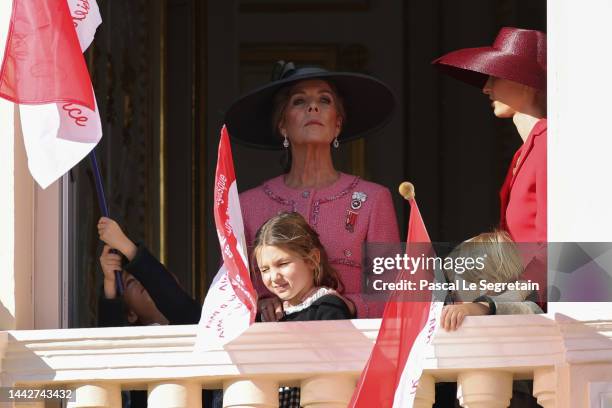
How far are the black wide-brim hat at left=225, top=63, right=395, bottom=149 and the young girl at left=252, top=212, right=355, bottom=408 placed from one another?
0.73 meters

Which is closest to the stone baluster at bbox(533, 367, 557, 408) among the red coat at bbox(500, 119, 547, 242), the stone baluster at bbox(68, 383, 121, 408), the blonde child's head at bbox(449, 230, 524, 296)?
the blonde child's head at bbox(449, 230, 524, 296)

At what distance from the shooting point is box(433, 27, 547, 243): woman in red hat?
7.54 metres

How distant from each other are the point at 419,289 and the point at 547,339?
41 centimetres

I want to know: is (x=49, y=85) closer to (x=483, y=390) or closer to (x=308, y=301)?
(x=308, y=301)

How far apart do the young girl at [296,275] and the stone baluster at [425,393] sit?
0.36 meters

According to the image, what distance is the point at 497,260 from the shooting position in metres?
7.41

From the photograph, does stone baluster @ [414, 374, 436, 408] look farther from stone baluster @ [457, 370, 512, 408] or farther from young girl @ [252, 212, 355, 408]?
young girl @ [252, 212, 355, 408]

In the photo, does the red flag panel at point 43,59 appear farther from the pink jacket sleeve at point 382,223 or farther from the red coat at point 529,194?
the red coat at point 529,194

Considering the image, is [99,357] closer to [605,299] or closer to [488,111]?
[605,299]

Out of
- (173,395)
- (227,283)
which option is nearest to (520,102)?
(227,283)

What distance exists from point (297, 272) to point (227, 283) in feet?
0.90

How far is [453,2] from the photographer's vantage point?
10.2m

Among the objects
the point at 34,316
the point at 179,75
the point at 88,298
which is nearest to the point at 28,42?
the point at 34,316
